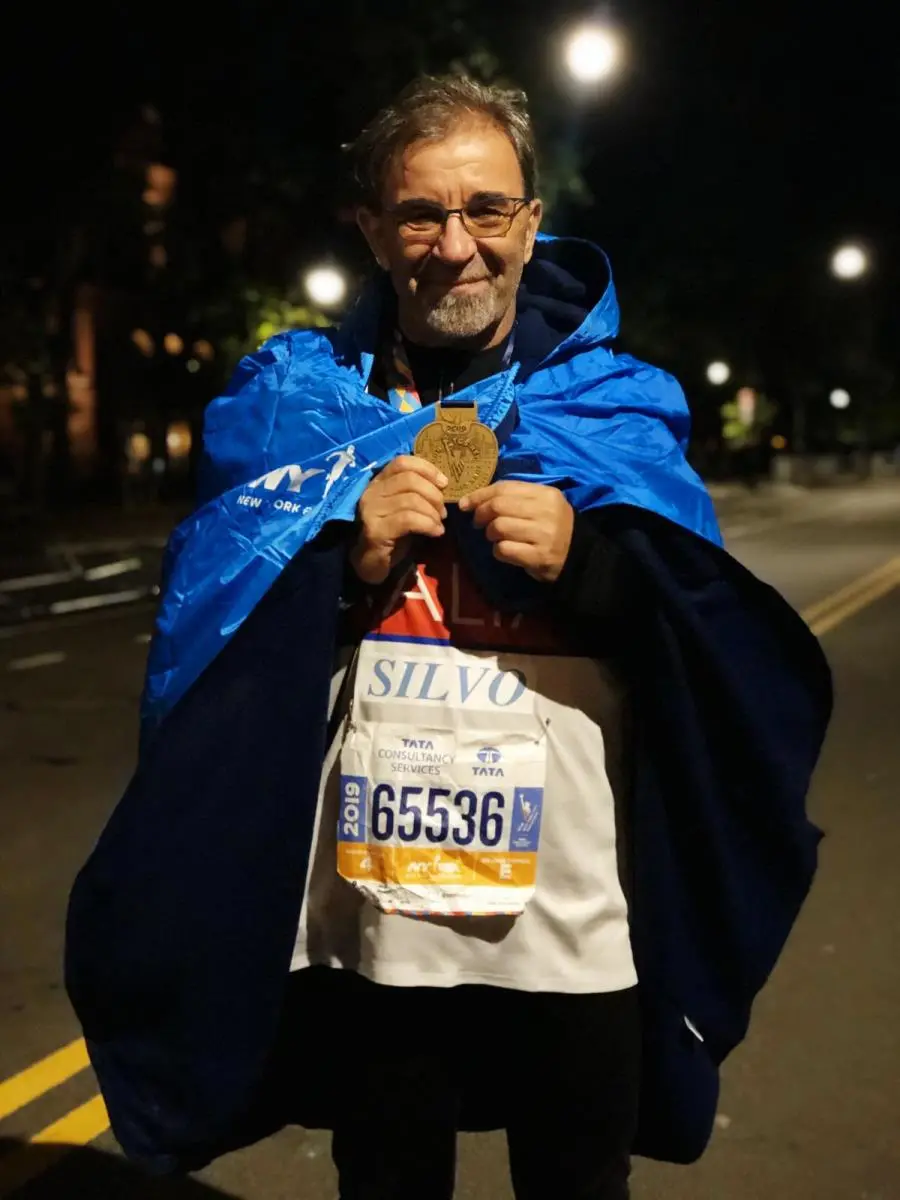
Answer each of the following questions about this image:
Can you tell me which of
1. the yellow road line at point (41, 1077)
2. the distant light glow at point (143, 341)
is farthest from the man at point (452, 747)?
the distant light glow at point (143, 341)

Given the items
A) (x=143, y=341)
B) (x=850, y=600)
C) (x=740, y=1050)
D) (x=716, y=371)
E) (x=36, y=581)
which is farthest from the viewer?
(x=716, y=371)

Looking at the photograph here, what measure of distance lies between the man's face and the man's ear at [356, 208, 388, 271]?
0.04 meters

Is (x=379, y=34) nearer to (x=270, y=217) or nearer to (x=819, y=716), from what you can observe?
(x=270, y=217)

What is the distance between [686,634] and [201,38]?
79.3 feet

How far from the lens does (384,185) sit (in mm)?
2049

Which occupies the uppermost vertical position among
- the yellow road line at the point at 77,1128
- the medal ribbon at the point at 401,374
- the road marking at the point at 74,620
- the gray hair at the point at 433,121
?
the gray hair at the point at 433,121

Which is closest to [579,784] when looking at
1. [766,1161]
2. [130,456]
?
[766,1161]

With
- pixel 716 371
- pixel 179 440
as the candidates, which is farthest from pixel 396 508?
pixel 716 371

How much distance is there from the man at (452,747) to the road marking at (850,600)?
383 inches

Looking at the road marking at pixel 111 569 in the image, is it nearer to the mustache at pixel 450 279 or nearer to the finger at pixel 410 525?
the mustache at pixel 450 279

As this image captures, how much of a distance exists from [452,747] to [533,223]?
811mm

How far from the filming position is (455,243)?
1.97m

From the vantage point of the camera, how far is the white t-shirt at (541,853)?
1.98 metres

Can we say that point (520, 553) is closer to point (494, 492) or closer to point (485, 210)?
point (494, 492)
